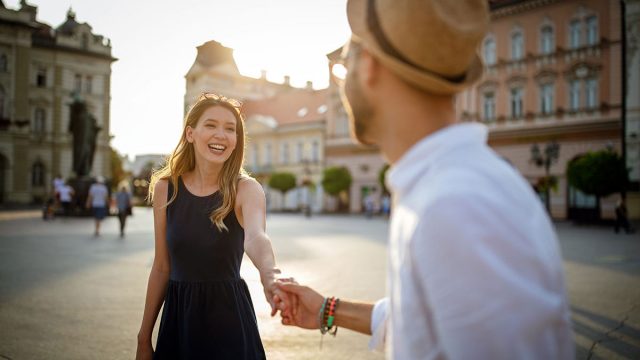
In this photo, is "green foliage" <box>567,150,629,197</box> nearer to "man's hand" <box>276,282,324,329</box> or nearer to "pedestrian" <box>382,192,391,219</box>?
"pedestrian" <box>382,192,391,219</box>

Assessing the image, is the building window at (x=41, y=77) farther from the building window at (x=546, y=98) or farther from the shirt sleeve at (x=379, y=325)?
the shirt sleeve at (x=379, y=325)

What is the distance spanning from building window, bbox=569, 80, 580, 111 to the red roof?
25060 millimetres

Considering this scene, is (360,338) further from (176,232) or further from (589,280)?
(589,280)

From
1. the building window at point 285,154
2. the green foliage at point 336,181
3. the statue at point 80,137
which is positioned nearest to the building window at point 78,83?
the building window at point 285,154

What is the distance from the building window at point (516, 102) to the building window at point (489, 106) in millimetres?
1374

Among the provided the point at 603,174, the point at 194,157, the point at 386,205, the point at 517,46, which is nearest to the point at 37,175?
the point at 386,205

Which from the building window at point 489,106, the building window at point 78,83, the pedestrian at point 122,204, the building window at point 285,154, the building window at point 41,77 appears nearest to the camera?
the pedestrian at point 122,204

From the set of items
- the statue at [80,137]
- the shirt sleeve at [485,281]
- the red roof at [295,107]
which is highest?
the red roof at [295,107]

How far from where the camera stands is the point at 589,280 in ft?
27.9

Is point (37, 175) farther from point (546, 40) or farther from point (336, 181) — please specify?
point (546, 40)

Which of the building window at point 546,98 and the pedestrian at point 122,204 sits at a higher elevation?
the building window at point 546,98

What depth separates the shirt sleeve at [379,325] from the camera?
1.58m

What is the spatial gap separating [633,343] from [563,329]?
4.74 m

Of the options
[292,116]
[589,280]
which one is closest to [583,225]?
[589,280]
